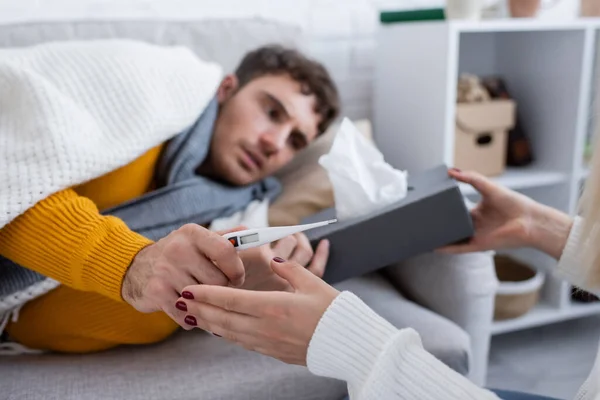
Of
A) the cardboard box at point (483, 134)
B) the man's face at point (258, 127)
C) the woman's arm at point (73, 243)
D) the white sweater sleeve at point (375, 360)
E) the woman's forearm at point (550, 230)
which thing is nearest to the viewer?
the white sweater sleeve at point (375, 360)

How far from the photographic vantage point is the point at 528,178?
5.51 feet

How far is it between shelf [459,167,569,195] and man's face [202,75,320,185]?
0.60 meters

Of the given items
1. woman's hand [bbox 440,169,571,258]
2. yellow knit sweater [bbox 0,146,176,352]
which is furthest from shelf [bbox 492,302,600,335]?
yellow knit sweater [bbox 0,146,176,352]

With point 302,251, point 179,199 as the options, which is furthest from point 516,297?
point 179,199

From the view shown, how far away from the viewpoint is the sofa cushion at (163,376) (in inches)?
34.8

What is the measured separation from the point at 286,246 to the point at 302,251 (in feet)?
0.09

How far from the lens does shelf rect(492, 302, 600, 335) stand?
1696 millimetres

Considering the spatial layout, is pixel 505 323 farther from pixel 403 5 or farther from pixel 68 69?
pixel 68 69

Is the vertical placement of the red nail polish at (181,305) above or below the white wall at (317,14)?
below

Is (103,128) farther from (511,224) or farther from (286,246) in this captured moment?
(511,224)

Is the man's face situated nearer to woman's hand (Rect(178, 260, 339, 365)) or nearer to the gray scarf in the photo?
the gray scarf

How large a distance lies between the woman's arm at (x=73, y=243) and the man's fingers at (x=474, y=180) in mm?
560

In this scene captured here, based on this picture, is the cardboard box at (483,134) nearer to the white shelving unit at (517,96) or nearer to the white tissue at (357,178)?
the white shelving unit at (517,96)

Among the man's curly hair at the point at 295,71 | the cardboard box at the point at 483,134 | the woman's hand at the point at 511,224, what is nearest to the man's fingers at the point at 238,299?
the woman's hand at the point at 511,224
